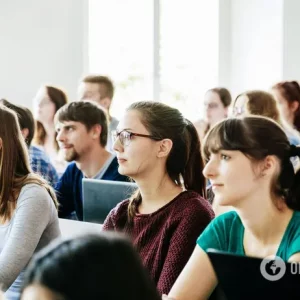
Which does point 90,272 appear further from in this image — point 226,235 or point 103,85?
point 103,85

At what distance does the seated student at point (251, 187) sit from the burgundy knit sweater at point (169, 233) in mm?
163

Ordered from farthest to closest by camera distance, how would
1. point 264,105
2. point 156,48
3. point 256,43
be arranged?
point 156,48 → point 256,43 → point 264,105

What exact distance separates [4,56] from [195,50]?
6.40ft

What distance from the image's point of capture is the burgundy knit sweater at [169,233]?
190 cm

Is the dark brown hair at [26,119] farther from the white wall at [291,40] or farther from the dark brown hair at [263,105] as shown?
the white wall at [291,40]

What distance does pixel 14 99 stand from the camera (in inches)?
234

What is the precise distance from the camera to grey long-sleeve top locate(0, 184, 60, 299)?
2004mm

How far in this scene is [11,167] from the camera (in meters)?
2.22

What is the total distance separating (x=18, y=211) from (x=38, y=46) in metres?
4.10

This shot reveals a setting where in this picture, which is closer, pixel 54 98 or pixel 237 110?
pixel 237 110

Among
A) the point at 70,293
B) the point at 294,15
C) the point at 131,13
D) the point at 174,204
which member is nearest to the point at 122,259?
the point at 70,293

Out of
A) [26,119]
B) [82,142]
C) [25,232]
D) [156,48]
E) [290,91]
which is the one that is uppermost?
[156,48]

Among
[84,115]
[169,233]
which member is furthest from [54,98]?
[169,233]

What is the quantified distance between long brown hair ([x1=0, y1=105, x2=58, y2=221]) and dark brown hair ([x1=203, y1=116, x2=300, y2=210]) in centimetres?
77
